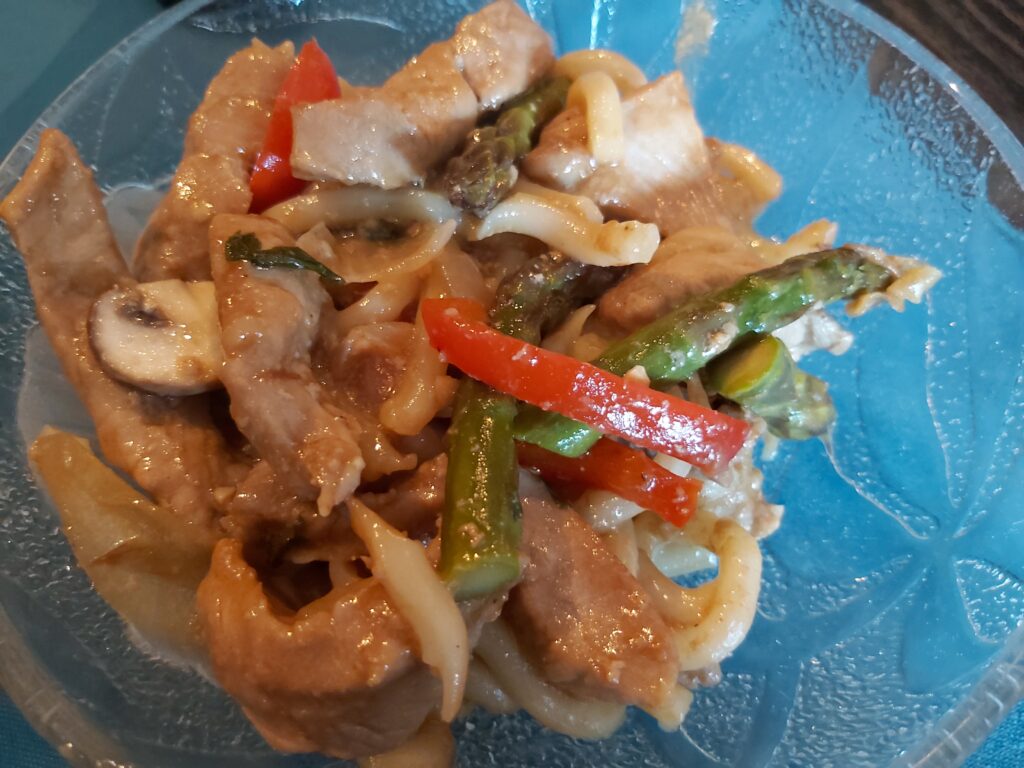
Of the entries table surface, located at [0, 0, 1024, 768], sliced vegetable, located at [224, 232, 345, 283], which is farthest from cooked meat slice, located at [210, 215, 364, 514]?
table surface, located at [0, 0, 1024, 768]

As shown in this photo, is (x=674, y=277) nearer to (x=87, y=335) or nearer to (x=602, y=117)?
(x=602, y=117)

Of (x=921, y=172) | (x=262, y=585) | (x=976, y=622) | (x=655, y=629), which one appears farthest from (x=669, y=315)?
(x=921, y=172)

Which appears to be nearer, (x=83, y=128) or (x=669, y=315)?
(x=669, y=315)

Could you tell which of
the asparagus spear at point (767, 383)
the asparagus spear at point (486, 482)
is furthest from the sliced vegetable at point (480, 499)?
A: the asparagus spear at point (767, 383)

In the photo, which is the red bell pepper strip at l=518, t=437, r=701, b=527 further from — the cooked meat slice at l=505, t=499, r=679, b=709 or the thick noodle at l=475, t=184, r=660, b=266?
the thick noodle at l=475, t=184, r=660, b=266

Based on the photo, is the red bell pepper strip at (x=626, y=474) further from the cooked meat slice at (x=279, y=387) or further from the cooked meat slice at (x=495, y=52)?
the cooked meat slice at (x=495, y=52)

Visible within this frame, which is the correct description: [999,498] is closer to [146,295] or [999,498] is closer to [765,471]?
[765,471]
